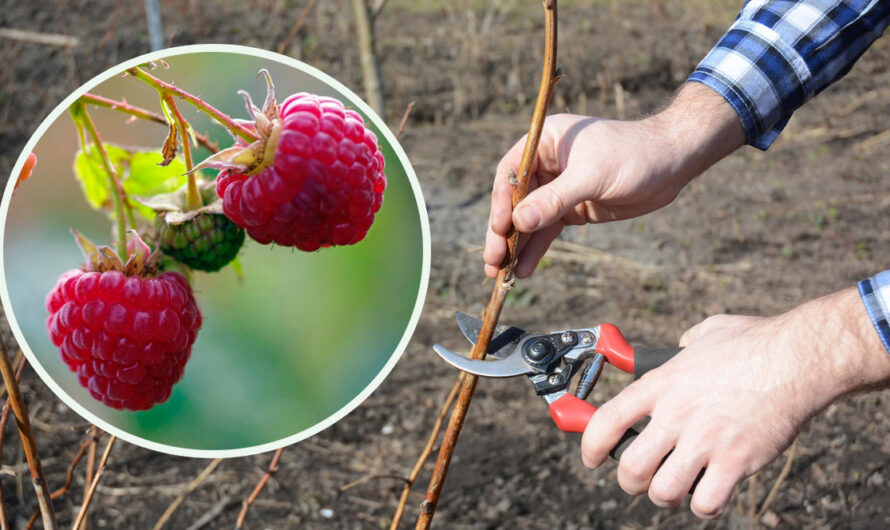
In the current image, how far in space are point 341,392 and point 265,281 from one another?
141 mm

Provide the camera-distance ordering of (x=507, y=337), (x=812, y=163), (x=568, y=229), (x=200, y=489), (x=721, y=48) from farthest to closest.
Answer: (x=812, y=163), (x=568, y=229), (x=200, y=489), (x=721, y=48), (x=507, y=337)

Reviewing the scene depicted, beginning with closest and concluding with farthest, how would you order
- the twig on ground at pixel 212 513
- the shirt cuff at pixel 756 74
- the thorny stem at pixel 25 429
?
the thorny stem at pixel 25 429
the shirt cuff at pixel 756 74
the twig on ground at pixel 212 513

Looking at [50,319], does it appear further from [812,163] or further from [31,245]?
[812,163]

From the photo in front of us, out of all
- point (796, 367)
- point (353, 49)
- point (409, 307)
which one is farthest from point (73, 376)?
point (353, 49)

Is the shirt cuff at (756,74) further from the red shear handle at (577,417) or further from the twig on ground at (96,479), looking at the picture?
the twig on ground at (96,479)

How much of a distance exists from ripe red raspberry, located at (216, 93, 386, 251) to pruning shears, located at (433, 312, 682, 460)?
36 cm

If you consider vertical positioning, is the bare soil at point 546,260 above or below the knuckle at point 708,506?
below

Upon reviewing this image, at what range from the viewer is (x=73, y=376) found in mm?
803

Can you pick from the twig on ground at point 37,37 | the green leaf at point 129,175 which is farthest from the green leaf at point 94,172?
the twig on ground at point 37,37

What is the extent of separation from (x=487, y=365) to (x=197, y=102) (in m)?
0.49

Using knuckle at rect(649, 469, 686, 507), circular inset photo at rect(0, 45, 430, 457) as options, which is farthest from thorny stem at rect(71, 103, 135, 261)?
knuckle at rect(649, 469, 686, 507)

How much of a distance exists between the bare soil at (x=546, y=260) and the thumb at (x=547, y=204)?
0.36m

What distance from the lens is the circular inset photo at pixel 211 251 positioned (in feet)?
2.45

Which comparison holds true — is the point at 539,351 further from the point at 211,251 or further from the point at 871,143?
the point at 871,143
